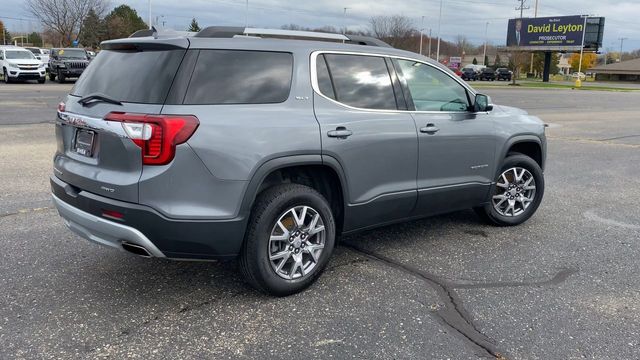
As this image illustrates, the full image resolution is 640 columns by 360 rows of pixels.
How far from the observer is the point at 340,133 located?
4008 millimetres

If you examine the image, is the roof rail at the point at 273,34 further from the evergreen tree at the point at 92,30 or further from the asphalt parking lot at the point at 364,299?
the evergreen tree at the point at 92,30

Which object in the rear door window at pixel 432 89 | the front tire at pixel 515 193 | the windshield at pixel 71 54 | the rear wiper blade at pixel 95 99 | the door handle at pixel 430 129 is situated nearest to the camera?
the rear wiper blade at pixel 95 99

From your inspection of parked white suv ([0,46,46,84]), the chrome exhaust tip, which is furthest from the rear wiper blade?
parked white suv ([0,46,46,84])

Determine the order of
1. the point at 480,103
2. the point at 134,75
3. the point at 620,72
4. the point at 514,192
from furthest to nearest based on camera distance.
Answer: the point at 620,72, the point at 514,192, the point at 480,103, the point at 134,75

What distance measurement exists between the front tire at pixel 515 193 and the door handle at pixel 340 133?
2094 millimetres

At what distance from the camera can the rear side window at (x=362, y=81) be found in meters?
4.19

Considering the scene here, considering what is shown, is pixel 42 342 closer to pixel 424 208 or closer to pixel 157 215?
pixel 157 215

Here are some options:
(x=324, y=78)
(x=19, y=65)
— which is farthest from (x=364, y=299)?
(x=19, y=65)

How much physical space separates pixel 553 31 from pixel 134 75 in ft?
256

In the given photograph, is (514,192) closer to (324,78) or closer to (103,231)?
(324,78)

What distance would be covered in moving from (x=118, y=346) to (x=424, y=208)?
2.68 metres

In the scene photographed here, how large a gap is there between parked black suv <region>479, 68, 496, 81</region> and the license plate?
6953cm

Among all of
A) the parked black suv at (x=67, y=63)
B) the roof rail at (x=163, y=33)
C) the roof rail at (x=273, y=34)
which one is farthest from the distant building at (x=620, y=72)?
the roof rail at (x=163, y=33)

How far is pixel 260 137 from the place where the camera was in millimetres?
3568
